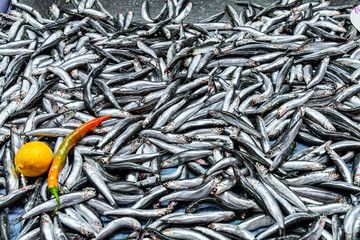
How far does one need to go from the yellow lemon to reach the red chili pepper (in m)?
0.07

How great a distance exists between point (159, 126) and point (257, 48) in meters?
1.84

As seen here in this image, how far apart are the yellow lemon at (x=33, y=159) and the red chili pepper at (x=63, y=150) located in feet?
0.24

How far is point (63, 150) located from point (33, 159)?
0.29 m

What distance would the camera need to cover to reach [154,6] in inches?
213

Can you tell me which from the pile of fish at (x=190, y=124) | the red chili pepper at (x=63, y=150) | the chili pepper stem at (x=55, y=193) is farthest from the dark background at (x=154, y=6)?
the chili pepper stem at (x=55, y=193)

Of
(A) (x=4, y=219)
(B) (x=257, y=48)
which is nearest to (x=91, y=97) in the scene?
(A) (x=4, y=219)

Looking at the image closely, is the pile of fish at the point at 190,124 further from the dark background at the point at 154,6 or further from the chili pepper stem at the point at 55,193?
the dark background at the point at 154,6

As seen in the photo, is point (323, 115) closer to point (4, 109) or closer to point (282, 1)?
point (282, 1)

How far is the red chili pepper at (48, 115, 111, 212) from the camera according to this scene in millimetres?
2459

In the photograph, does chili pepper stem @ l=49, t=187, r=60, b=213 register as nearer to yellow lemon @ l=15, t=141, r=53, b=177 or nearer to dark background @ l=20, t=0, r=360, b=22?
yellow lemon @ l=15, t=141, r=53, b=177

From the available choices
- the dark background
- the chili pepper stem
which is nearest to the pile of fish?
the chili pepper stem

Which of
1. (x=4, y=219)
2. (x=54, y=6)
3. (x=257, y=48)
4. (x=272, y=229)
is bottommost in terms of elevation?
(x=4, y=219)

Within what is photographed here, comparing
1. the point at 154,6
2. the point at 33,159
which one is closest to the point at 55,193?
the point at 33,159

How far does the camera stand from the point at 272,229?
2.20 m
